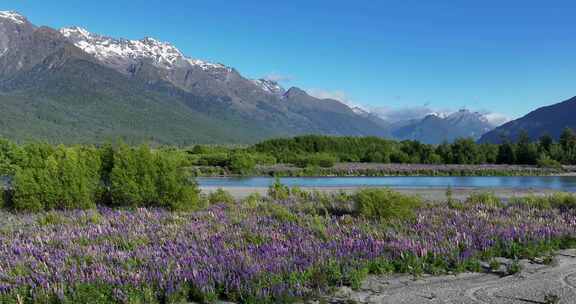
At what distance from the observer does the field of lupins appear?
7.86 meters

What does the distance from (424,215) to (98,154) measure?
13898 mm

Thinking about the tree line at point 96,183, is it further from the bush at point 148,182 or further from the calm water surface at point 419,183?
the calm water surface at point 419,183

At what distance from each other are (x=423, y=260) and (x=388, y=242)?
133 cm

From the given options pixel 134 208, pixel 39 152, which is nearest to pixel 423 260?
pixel 134 208

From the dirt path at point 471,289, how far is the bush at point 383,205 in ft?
17.4

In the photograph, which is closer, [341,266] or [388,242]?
[341,266]

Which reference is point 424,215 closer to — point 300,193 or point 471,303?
point 471,303

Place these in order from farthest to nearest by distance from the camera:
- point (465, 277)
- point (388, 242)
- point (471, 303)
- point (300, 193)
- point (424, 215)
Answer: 1. point (300, 193)
2. point (424, 215)
3. point (388, 242)
4. point (465, 277)
5. point (471, 303)

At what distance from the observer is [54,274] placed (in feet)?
28.1

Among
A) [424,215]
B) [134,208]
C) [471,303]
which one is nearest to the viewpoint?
[471,303]

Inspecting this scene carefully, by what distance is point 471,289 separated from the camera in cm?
816

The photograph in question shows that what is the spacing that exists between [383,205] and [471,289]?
6728 millimetres

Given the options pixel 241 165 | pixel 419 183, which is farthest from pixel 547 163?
pixel 241 165

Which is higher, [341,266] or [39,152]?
[39,152]
